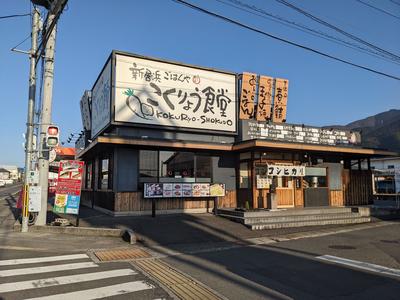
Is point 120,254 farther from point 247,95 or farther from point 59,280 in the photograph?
point 247,95

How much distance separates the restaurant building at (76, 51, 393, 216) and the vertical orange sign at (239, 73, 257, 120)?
55 mm

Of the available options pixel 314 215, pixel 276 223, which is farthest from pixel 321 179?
pixel 276 223

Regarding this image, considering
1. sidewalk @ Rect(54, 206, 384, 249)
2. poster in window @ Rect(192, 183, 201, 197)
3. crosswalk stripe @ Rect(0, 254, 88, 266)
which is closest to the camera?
crosswalk stripe @ Rect(0, 254, 88, 266)

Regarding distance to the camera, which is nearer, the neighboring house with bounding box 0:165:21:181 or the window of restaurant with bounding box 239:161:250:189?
the window of restaurant with bounding box 239:161:250:189

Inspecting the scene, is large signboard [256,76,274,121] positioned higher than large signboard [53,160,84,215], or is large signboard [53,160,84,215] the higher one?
large signboard [256,76,274,121]

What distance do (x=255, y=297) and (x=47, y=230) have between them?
31.0 ft

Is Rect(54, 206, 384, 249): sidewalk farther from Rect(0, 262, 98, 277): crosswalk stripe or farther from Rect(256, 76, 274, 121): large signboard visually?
Rect(256, 76, 274, 121): large signboard

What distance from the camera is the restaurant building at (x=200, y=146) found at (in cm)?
1692

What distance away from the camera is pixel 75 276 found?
7.46 metres

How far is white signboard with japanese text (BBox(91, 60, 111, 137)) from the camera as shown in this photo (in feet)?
58.4

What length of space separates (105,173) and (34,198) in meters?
6.11

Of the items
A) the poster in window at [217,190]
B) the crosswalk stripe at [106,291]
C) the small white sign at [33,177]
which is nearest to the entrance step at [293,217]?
the poster in window at [217,190]

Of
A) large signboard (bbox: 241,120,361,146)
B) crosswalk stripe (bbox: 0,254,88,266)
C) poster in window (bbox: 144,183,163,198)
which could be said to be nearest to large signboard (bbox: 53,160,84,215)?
poster in window (bbox: 144,183,163,198)

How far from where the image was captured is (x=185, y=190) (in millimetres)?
17406
